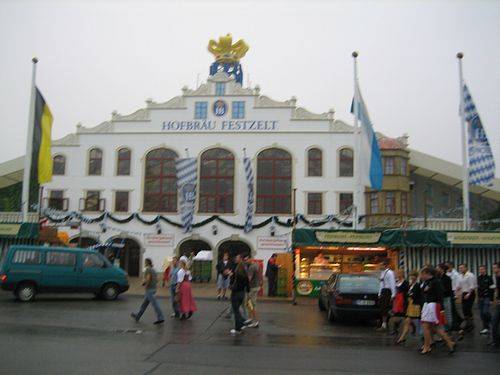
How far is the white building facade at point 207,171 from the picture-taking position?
3441 centimetres

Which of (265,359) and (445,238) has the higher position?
(445,238)

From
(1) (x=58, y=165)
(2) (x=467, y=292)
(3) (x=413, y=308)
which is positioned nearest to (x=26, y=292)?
(3) (x=413, y=308)

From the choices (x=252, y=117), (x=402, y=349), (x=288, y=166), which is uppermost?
(x=252, y=117)

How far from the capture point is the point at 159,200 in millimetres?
35500

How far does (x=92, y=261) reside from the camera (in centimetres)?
1994

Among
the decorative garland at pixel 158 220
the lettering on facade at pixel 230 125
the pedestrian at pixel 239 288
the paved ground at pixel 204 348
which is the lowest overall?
the paved ground at pixel 204 348

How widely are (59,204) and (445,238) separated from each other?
2401 cm

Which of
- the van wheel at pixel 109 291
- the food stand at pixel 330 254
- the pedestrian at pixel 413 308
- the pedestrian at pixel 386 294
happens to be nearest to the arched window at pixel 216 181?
the food stand at pixel 330 254

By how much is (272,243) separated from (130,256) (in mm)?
9446

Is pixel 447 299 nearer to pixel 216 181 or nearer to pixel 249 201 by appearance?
pixel 249 201

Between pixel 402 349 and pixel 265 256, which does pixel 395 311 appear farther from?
pixel 265 256

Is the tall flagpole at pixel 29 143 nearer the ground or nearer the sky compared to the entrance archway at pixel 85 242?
nearer the sky

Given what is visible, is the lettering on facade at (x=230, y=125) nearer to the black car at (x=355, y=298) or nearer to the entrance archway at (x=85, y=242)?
the entrance archway at (x=85, y=242)

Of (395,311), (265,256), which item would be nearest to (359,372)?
(395,311)
